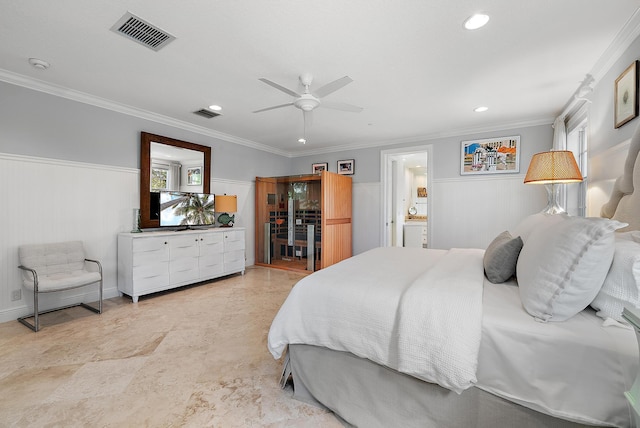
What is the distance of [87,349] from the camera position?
7.53ft

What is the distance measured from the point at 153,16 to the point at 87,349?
2620mm

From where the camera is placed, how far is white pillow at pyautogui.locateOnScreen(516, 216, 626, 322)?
110 cm

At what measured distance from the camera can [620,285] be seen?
1.10 m

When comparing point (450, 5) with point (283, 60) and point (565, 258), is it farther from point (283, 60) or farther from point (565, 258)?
point (565, 258)

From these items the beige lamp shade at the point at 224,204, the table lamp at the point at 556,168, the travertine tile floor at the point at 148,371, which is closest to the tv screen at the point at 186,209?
the beige lamp shade at the point at 224,204

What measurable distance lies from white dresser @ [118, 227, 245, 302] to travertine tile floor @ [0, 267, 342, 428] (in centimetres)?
39

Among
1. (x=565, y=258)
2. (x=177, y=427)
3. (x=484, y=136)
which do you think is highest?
(x=484, y=136)

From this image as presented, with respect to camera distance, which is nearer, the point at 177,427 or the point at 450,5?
the point at 177,427

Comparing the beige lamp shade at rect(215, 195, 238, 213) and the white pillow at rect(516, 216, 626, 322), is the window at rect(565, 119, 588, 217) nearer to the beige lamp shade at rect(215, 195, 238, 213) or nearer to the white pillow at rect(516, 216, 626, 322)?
the white pillow at rect(516, 216, 626, 322)

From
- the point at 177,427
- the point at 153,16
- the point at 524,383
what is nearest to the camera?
the point at 524,383

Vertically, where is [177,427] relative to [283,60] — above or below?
below

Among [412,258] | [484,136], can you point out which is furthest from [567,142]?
[412,258]

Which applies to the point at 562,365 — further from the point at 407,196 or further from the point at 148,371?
the point at 407,196

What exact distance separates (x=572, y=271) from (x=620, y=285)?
0.55 feet
